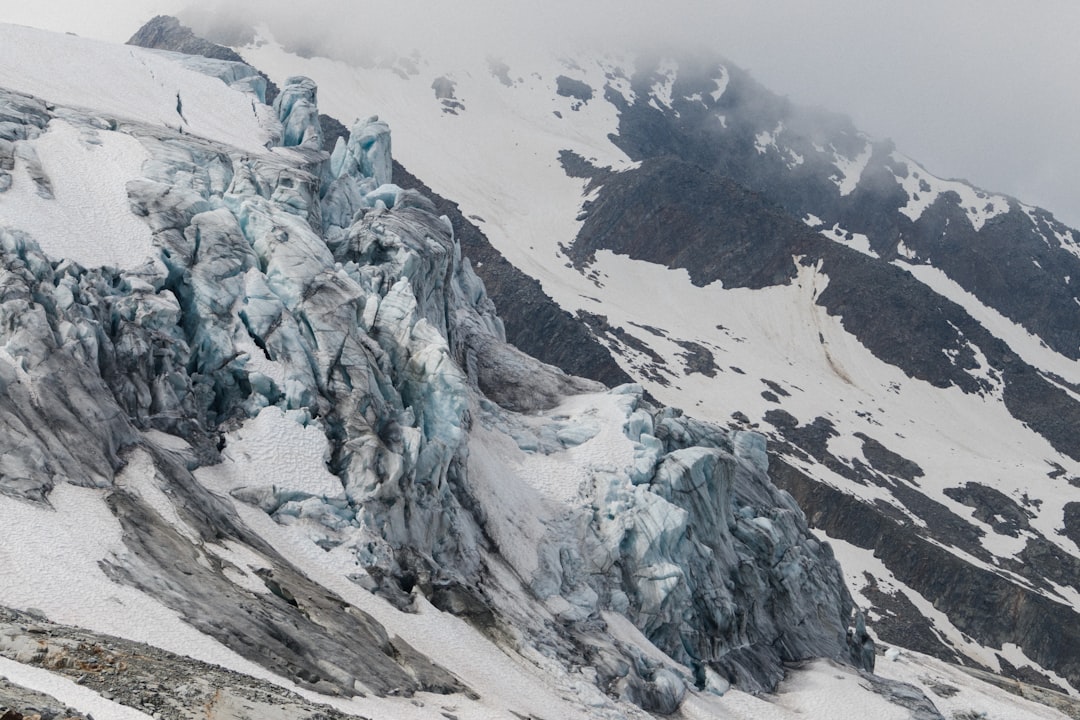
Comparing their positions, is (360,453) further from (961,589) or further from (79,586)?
(961,589)

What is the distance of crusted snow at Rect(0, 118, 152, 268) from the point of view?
33375 mm

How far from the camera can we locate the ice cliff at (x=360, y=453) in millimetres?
26156

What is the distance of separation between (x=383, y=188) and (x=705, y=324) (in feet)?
410

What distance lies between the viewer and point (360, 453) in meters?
35.1

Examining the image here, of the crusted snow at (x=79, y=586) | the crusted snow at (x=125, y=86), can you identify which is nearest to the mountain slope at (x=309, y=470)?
the crusted snow at (x=79, y=586)

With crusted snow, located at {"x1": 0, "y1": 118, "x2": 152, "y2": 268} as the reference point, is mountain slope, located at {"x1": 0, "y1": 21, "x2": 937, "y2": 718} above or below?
below

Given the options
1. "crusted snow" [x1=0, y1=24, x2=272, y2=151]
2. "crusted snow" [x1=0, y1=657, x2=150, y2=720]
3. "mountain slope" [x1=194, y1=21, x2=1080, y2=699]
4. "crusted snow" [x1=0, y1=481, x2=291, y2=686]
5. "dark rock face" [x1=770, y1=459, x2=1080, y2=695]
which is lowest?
"dark rock face" [x1=770, y1=459, x2=1080, y2=695]

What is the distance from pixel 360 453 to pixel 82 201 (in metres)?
14.9

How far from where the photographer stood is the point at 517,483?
45.1 meters

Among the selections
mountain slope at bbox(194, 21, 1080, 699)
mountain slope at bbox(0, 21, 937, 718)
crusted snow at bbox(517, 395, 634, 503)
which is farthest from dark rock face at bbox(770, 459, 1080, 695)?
crusted snow at bbox(517, 395, 634, 503)

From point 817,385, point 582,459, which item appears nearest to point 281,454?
point 582,459

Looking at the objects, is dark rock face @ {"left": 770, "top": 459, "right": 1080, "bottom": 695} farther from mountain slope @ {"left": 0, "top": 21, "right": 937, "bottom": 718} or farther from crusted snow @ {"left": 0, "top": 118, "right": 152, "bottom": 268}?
crusted snow @ {"left": 0, "top": 118, "right": 152, "bottom": 268}

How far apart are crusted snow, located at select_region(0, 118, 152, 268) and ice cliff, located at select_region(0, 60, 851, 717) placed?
22.7 inches

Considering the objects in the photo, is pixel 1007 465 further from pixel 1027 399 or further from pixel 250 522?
pixel 250 522
